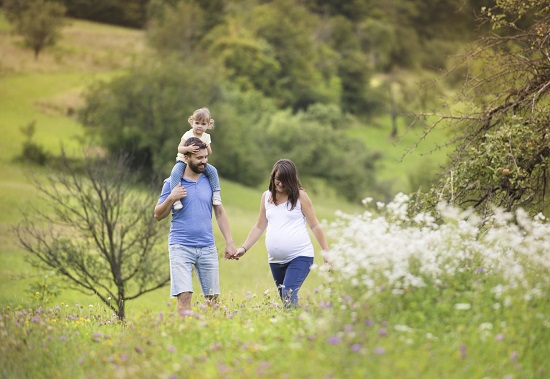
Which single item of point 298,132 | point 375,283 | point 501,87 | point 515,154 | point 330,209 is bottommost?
point 330,209

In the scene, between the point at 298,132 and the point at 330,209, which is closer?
the point at 330,209

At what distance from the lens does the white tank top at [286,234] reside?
8.67 metres

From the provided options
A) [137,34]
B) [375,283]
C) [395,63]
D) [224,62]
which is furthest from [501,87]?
[395,63]

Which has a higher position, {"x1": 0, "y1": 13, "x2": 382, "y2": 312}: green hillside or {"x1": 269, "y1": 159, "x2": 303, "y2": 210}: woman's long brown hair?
{"x1": 269, "y1": 159, "x2": 303, "y2": 210}: woman's long brown hair

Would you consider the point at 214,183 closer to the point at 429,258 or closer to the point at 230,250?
the point at 230,250

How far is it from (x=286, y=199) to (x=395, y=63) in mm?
116356

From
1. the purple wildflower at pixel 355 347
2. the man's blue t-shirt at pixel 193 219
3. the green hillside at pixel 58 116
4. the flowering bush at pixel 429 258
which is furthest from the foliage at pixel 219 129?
the purple wildflower at pixel 355 347

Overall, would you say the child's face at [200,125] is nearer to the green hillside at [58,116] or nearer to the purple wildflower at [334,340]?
the purple wildflower at [334,340]

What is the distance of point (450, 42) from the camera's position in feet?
408

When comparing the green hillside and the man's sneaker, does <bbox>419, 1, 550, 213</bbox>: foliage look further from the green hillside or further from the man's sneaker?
the green hillside

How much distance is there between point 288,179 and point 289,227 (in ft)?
1.82

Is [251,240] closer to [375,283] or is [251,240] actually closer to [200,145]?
[200,145]

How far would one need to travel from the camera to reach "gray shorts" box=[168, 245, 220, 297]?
8312 mm

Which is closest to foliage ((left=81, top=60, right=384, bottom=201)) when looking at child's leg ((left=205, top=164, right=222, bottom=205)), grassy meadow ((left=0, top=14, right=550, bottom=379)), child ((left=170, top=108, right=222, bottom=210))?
child ((left=170, top=108, right=222, bottom=210))
